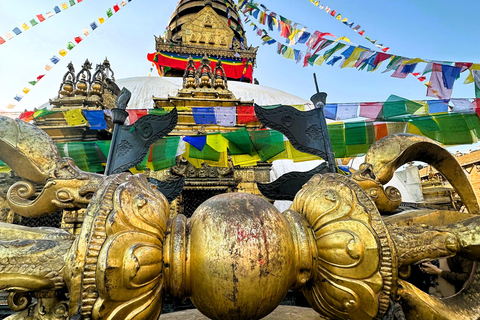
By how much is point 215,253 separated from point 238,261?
7 cm

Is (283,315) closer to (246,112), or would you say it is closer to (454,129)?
(246,112)

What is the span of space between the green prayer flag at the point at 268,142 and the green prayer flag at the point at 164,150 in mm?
1336

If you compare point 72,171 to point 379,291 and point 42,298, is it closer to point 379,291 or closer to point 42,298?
point 42,298

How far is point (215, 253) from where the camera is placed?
77 centimetres

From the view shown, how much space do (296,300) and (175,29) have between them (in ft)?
71.4

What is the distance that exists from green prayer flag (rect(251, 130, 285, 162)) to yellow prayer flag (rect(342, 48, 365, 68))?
8.40 feet

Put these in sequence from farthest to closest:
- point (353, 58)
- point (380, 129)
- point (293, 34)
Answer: point (293, 34)
point (353, 58)
point (380, 129)

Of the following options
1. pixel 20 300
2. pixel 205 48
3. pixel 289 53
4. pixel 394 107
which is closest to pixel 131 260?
pixel 20 300

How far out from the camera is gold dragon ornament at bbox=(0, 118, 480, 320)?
0.73 meters

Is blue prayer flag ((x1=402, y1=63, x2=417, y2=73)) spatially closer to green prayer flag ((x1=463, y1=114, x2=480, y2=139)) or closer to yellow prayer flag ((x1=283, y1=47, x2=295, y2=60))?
green prayer flag ((x1=463, y1=114, x2=480, y2=139))

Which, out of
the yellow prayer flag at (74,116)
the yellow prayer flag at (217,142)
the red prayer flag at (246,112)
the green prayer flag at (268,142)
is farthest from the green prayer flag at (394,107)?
the yellow prayer flag at (74,116)

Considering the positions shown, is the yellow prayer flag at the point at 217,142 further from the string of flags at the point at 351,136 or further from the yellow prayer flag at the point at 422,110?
the yellow prayer flag at the point at 422,110

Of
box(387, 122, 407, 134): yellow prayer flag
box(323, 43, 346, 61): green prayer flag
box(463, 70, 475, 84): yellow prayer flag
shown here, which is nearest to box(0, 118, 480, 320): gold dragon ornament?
box(387, 122, 407, 134): yellow prayer flag

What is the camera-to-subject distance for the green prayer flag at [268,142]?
14.3ft
